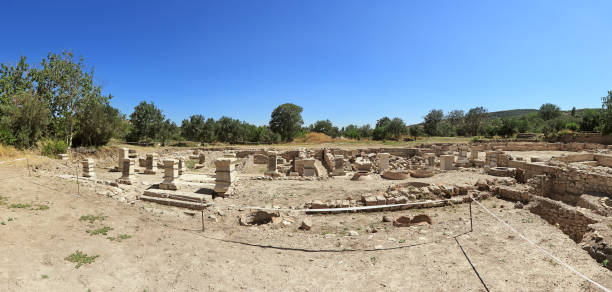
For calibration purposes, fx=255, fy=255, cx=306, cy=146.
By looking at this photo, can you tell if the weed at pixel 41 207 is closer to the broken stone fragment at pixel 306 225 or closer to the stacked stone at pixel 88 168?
the broken stone fragment at pixel 306 225

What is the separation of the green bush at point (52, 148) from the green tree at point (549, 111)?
106 meters

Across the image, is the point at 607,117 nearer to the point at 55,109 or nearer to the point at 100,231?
the point at 100,231

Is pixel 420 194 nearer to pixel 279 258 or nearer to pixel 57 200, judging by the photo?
pixel 279 258

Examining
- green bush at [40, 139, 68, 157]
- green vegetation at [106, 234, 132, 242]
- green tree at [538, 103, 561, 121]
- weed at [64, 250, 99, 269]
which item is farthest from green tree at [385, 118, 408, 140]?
green tree at [538, 103, 561, 121]

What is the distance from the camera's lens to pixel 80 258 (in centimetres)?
450

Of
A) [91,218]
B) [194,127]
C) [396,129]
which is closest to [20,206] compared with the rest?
[91,218]

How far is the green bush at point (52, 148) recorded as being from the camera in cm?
1817

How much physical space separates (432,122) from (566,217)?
63.1 m

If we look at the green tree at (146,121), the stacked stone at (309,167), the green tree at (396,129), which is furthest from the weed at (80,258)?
the green tree at (396,129)

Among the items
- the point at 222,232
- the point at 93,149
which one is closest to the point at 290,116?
the point at 93,149

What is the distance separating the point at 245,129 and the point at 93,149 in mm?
23283

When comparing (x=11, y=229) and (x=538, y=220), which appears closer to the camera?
(x=11, y=229)

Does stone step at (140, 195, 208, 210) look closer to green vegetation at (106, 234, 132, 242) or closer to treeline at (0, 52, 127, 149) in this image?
green vegetation at (106, 234, 132, 242)

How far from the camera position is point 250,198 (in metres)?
9.86
